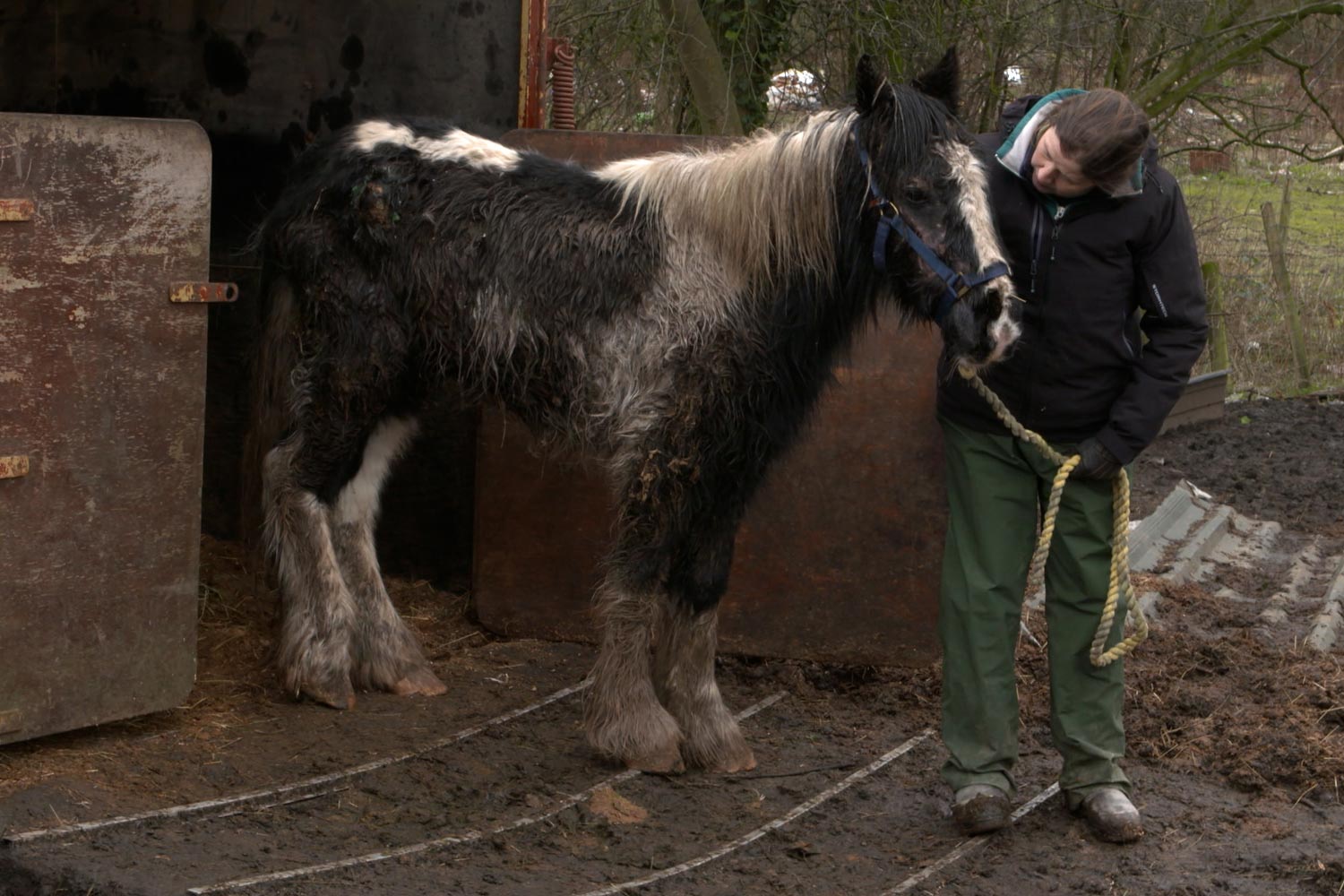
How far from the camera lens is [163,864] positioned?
327 cm

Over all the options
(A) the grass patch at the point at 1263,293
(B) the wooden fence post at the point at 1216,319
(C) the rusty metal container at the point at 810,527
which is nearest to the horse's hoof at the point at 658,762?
(C) the rusty metal container at the point at 810,527

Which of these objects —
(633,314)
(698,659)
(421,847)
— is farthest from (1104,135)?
(421,847)

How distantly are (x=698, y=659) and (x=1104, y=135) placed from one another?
1.90m

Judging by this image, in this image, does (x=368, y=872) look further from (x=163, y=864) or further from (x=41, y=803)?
(x=41, y=803)

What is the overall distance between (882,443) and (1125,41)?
18.4 ft

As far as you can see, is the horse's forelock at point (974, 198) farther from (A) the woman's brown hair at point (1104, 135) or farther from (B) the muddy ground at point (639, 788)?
(B) the muddy ground at point (639, 788)

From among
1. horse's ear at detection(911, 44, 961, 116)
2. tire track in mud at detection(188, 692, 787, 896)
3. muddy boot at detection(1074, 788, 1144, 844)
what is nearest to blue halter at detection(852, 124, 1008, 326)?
horse's ear at detection(911, 44, 961, 116)

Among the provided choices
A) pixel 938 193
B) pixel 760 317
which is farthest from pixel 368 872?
pixel 938 193

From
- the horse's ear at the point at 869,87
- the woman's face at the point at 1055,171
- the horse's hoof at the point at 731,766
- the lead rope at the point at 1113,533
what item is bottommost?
the horse's hoof at the point at 731,766

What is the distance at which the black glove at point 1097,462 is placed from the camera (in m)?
3.62

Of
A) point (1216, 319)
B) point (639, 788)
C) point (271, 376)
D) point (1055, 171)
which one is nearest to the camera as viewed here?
point (1055, 171)

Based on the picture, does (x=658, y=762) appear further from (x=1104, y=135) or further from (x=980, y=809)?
(x=1104, y=135)

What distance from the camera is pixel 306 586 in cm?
456

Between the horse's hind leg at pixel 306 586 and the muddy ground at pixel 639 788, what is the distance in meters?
0.11
